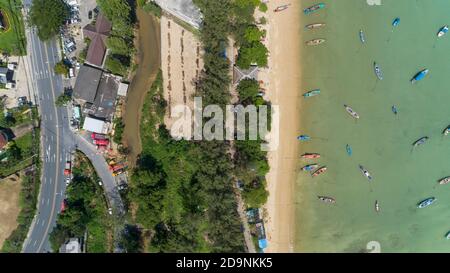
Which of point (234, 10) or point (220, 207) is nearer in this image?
point (220, 207)

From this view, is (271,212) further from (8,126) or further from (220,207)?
(8,126)

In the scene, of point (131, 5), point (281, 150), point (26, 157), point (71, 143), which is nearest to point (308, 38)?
point (281, 150)

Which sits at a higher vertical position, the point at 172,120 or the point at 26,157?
the point at 172,120

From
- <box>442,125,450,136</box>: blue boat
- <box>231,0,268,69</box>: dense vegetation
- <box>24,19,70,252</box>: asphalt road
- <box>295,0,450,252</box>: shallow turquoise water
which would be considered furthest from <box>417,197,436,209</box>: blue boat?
<box>24,19,70,252</box>: asphalt road

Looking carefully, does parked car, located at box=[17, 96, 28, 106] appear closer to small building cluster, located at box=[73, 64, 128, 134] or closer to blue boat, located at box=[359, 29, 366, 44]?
small building cluster, located at box=[73, 64, 128, 134]

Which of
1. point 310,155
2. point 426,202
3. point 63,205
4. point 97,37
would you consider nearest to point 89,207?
point 63,205
